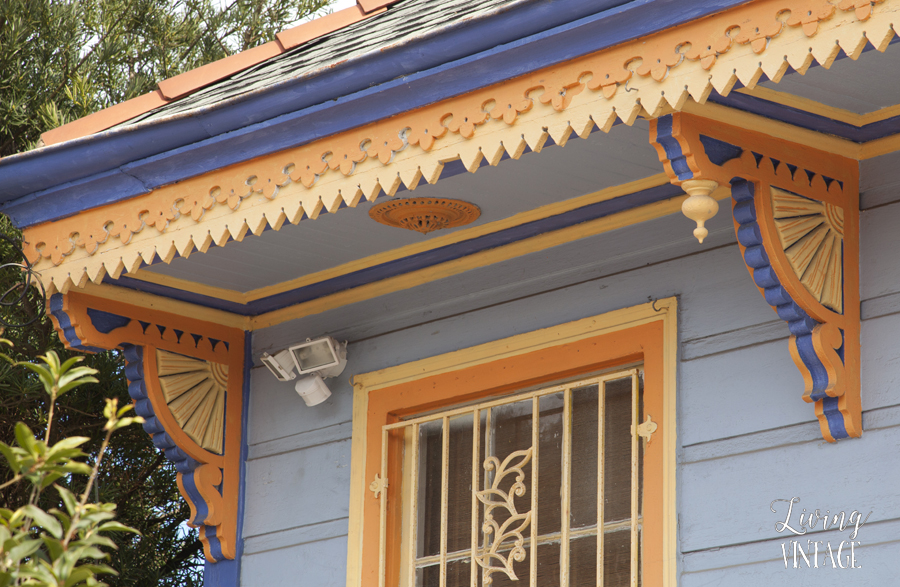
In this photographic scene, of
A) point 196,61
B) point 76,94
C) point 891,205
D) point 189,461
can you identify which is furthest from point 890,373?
point 196,61

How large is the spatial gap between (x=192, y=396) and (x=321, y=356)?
628mm

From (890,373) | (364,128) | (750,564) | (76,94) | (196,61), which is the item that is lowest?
(750,564)

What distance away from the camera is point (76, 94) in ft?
27.0

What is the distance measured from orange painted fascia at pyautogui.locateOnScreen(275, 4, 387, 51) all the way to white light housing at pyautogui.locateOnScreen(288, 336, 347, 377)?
1460 millimetres

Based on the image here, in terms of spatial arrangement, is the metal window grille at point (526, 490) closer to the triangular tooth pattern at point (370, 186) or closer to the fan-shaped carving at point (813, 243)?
the fan-shaped carving at point (813, 243)

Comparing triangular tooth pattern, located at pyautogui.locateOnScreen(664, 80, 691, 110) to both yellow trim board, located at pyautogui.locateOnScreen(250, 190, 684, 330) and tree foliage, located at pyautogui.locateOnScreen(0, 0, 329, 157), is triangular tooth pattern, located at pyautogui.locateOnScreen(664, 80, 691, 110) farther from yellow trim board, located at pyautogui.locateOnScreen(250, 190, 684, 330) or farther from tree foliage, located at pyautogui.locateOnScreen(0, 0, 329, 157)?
tree foliage, located at pyautogui.locateOnScreen(0, 0, 329, 157)

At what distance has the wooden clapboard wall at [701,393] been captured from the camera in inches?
155

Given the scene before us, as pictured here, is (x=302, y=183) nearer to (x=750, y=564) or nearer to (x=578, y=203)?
(x=578, y=203)

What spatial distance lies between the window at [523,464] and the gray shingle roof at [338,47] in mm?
1249

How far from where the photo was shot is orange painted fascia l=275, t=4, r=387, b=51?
6039 mm

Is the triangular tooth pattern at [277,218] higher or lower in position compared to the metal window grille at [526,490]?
higher

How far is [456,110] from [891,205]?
1.42 m

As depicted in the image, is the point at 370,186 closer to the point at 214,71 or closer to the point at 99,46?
the point at 214,71

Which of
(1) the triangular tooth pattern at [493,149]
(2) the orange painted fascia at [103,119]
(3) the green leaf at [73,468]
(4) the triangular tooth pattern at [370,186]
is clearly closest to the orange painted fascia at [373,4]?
(2) the orange painted fascia at [103,119]
